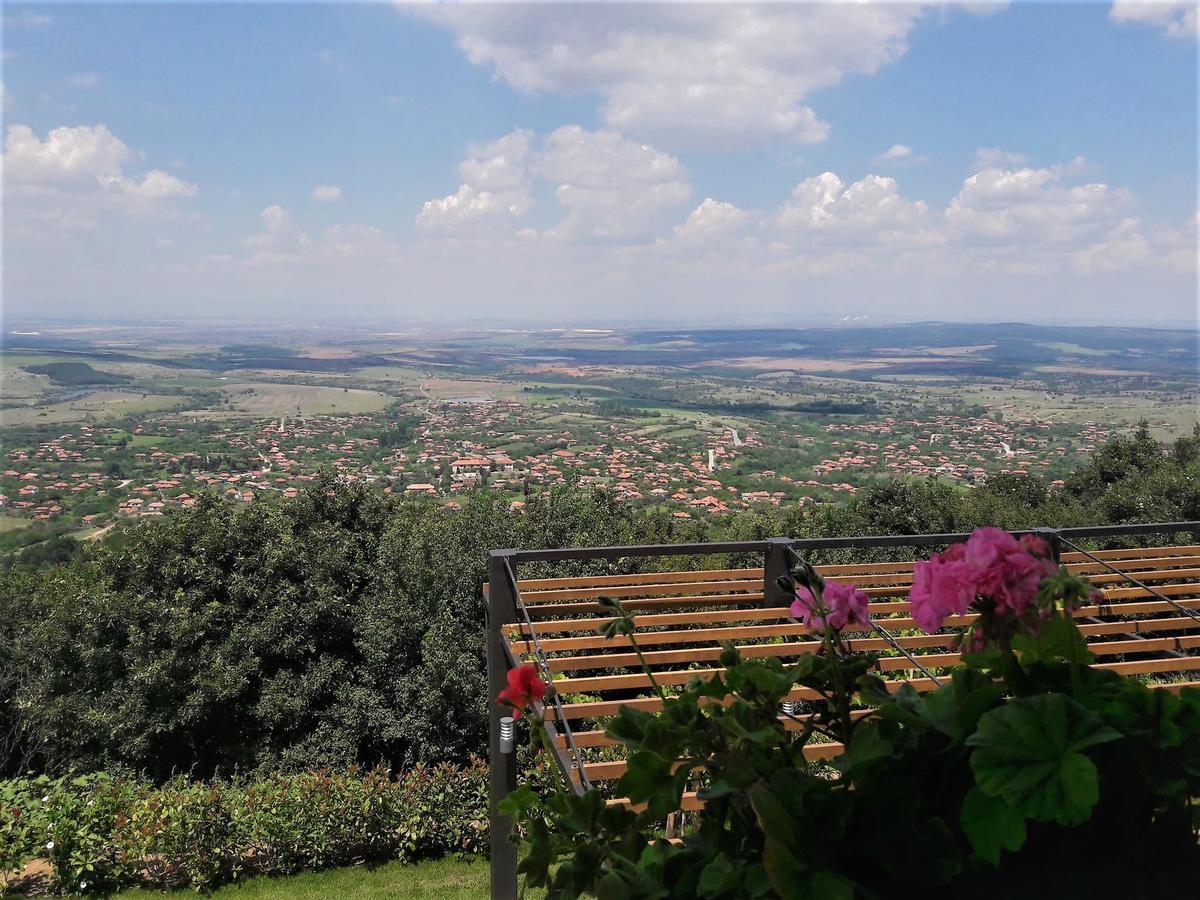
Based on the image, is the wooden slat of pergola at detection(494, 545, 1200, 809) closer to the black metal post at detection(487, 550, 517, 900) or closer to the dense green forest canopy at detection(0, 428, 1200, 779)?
the black metal post at detection(487, 550, 517, 900)

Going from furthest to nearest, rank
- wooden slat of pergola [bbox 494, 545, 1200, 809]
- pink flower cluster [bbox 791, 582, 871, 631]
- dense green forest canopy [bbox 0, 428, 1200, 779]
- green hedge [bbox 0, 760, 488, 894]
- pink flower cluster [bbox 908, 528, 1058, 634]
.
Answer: dense green forest canopy [bbox 0, 428, 1200, 779] → green hedge [bbox 0, 760, 488, 894] → wooden slat of pergola [bbox 494, 545, 1200, 809] → pink flower cluster [bbox 791, 582, 871, 631] → pink flower cluster [bbox 908, 528, 1058, 634]

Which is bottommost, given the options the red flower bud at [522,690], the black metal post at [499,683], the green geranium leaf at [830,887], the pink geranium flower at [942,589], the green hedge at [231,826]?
the green hedge at [231,826]

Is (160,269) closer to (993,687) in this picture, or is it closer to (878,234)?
(878,234)

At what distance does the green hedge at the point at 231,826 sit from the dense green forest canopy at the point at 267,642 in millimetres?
2906

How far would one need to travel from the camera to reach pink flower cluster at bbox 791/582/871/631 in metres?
1.08

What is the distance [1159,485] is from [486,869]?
53.8 ft

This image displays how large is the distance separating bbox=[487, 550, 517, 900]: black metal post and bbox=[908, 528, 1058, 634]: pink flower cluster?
304cm

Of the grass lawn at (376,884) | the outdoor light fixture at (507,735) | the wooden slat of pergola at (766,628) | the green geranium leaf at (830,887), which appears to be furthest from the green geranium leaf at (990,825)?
the grass lawn at (376,884)

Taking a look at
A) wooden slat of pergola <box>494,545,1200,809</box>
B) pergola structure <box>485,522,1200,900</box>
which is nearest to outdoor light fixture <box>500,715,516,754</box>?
pergola structure <box>485,522,1200,900</box>

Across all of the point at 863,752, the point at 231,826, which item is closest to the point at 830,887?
the point at 863,752

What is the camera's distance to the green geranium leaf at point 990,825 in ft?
2.22

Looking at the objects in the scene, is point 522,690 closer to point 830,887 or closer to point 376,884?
point 830,887

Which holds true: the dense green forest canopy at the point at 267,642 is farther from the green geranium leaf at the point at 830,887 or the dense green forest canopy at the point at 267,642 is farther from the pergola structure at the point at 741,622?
the green geranium leaf at the point at 830,887

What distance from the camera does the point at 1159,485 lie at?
1659 centimetres
